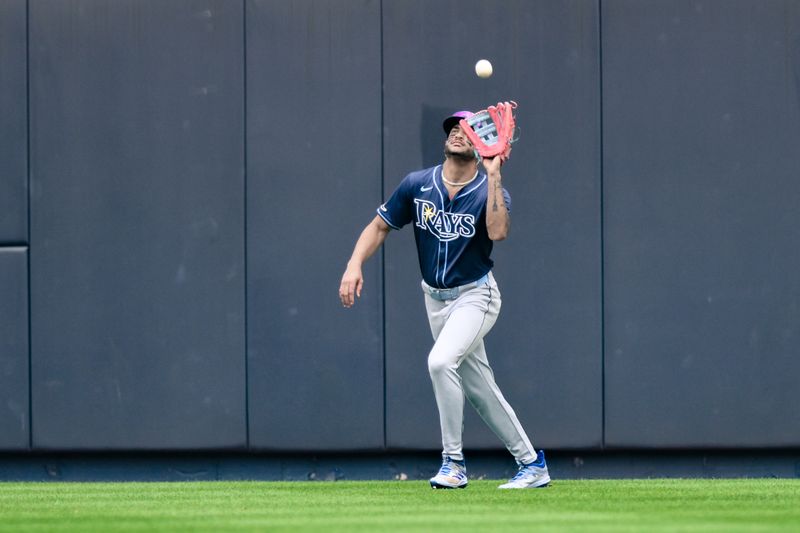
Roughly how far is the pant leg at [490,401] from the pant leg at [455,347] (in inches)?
2.9

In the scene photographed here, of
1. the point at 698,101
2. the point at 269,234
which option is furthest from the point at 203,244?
the point at 698,101

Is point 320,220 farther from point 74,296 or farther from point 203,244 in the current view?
point 74,296

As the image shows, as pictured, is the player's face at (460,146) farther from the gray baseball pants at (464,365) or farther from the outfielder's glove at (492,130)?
the gray baseball pants at (464,365)

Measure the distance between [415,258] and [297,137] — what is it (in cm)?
114

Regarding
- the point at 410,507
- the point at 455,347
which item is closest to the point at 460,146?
the point at 455,347

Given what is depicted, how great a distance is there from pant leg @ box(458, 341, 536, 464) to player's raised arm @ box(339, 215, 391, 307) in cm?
68

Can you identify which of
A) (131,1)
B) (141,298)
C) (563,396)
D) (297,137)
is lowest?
(563,396)

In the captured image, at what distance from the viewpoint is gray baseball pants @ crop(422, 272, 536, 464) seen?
678cm

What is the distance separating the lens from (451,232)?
6902mm

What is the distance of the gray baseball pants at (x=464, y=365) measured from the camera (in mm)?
6777

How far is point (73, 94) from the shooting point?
9.22m

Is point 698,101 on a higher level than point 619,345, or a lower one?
higher

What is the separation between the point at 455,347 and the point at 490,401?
15.7 inches

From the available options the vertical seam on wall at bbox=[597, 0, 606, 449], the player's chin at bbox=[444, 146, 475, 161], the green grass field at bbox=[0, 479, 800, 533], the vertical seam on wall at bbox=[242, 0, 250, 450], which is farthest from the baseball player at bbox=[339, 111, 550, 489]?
the vertical seam on wall at bbox=[242, 0, 250, 450]
